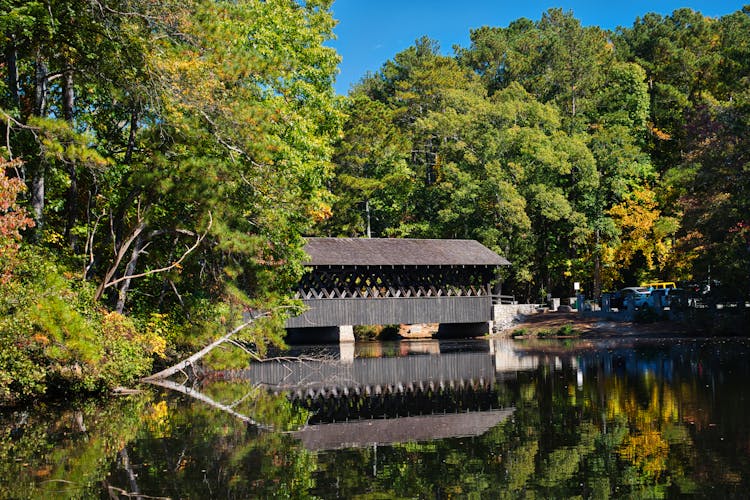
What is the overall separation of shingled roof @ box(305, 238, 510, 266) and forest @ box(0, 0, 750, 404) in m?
4.30

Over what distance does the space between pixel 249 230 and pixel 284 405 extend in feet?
19.6

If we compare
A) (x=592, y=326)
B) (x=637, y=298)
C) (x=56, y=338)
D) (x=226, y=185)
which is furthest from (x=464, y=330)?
(x=56, y=338)

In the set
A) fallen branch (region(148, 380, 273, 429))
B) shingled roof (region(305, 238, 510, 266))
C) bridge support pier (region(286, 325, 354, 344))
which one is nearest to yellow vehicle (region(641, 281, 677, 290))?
shingled roof (region(305, 238, 510, 266))

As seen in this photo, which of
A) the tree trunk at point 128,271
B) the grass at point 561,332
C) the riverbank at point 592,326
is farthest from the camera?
the grass at point 561,332

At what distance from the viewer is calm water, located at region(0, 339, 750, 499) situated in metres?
7.35

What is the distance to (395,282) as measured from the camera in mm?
32938

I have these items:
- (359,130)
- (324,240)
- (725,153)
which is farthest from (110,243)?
(359,130)

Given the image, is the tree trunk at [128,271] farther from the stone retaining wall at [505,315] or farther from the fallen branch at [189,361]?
the stone retaining wall at [505,315]

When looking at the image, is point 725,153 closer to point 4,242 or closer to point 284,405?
point 284,405

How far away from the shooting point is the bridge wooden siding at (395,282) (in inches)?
1193

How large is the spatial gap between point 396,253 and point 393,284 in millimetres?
3873

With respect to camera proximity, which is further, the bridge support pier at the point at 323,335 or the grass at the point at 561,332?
the bridge support pier at the point at 323,335

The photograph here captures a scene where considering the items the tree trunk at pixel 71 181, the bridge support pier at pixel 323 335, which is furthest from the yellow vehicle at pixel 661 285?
the tree trunk at pixel 71 181

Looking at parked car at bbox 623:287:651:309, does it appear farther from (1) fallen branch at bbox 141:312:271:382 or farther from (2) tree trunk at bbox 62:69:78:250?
(2) tree trunk at bbox 62:69:78:250
